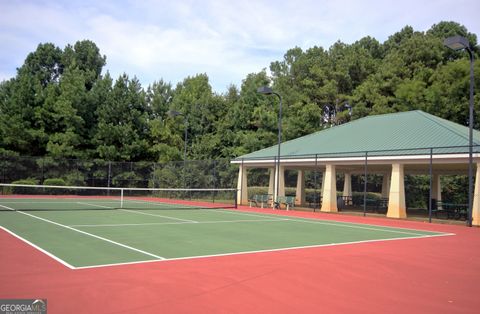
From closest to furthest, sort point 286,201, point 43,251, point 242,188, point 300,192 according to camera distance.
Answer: point 43,251 < point 286,201 < point 242,188 < point 300,192

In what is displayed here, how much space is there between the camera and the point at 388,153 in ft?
75.8

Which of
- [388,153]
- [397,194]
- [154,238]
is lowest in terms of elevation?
[154,238]

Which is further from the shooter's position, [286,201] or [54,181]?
[54,181]

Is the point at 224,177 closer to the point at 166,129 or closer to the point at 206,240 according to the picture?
the point at 166,129

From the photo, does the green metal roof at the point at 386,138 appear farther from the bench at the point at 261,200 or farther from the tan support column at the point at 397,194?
the bench at the point at 261,200

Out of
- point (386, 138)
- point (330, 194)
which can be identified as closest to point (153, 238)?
point (330, 194)

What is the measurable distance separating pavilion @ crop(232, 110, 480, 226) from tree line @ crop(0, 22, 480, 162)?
1400 cm

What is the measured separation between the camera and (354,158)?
24.6m

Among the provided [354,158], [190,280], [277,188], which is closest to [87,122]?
[277,188]

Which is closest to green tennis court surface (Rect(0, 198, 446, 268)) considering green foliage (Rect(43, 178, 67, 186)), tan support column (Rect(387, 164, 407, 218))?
tan support column (Rect(387, 164, 407, 218))

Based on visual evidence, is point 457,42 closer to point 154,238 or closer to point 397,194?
point 397,194
